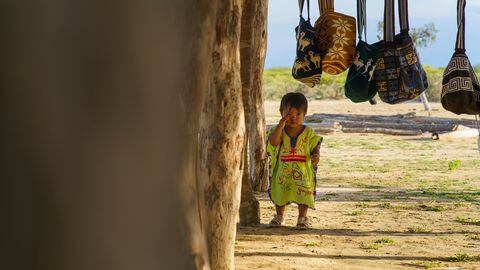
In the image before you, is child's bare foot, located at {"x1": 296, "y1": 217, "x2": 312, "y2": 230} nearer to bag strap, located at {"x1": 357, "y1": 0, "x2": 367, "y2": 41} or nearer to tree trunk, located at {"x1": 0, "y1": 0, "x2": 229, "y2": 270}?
bag strap, located at {"x1": 357, "y1": 0, "x2": 367, "y2": 41}

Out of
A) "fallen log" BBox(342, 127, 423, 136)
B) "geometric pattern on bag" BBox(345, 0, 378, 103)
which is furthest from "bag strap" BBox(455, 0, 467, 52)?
"fallen log" BBox(342, 127, 423, 136)

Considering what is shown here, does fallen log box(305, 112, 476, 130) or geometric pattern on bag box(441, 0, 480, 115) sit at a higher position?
geometric pattern on bag box(441, 0, 480, 115)

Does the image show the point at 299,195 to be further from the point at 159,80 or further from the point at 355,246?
the point at 159,80

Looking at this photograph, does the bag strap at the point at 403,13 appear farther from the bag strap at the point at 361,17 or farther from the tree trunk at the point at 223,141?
the tree trunk at the point at 223,141

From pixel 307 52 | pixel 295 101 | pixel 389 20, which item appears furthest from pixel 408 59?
pixel 295 101

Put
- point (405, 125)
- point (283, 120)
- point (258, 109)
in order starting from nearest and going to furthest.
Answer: point (283, 120), point (258, 109), point (405, 125)

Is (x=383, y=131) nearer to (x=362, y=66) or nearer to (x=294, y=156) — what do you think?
(x=294, y=156)

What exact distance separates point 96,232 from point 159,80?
0.38 meters

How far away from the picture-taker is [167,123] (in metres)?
2.12

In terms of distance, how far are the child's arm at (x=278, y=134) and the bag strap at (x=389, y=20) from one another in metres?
1.07

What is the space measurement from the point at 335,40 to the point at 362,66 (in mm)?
378

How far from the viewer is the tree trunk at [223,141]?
16.9 feet

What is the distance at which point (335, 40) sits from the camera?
25.8ft

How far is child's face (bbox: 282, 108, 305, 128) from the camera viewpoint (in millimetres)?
7820
